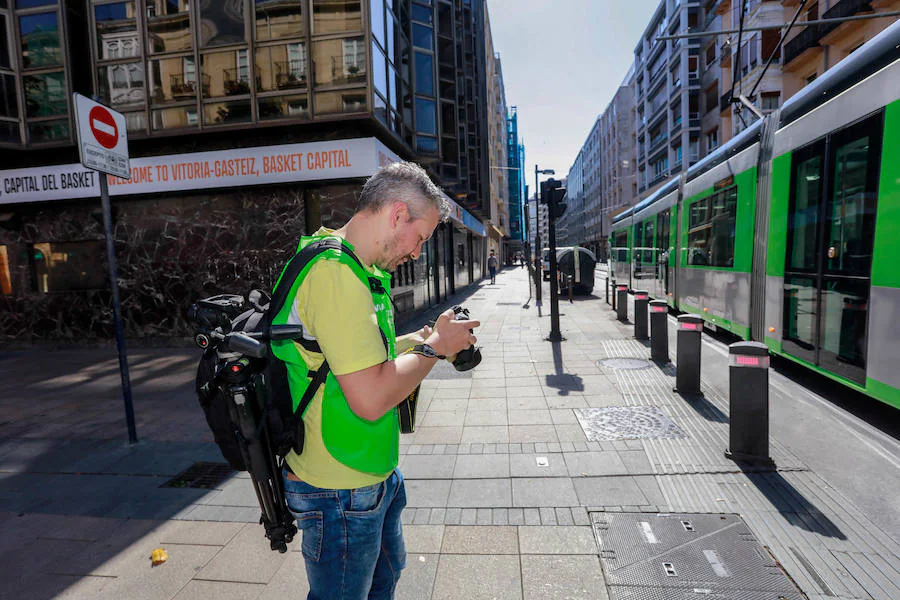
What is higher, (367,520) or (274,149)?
(274,149)

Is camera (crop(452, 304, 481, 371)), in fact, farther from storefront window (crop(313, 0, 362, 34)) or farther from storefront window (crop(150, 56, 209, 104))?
storefront window (crop(150, 56, 209, 104))

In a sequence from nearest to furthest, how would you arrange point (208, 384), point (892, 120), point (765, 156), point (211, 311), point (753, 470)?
point (208, 384), point (211, 311), point (753, 470), point (892, 120), point (765, 156)

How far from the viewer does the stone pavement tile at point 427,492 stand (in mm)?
3535

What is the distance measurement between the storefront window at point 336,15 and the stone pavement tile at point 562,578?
970cm

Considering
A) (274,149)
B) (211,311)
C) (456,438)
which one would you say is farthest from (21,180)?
(211,311)

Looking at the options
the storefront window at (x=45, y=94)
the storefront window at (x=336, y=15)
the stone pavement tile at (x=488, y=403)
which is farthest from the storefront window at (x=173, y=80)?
the stone pavement tile at (x=488, y=403)

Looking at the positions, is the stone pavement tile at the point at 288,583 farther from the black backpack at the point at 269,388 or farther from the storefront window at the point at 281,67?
the storefront window at the point at 281,67

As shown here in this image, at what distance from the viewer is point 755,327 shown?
7.21m

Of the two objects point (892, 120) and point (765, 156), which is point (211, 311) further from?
point (765, 156)

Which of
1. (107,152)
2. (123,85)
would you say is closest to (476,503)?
(107,152)

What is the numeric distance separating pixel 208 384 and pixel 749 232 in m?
8.04

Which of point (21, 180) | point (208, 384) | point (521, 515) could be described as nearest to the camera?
point (208, 384)

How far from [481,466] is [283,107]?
8.31 metres

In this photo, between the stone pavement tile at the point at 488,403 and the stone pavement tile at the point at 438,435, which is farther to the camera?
the stone pavement tile at the point at 488,403
